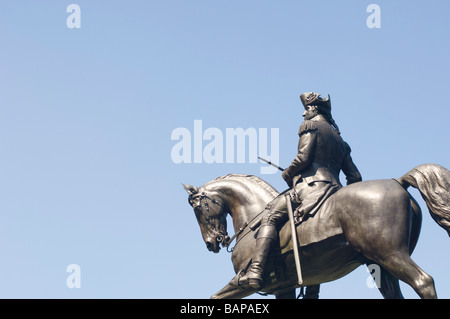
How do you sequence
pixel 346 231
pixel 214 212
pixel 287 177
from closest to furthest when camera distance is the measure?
pixel 346 231 → pixel 287 177 → pixel 214 212

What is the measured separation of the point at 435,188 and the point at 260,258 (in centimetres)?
314

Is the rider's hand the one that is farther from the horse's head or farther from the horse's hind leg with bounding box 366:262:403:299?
the horse's hind leg with bounding box 366:262:403:299

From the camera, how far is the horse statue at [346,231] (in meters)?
11.8

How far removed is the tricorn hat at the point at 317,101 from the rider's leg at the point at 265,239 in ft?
6.49

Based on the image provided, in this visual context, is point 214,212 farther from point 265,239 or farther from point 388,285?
point 388,285

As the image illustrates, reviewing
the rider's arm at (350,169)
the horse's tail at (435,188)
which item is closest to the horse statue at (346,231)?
the horse's tail at (435,188)

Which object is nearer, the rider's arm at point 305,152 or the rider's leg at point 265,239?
the rider's leg at point 265,239

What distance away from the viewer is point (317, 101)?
46.7ft

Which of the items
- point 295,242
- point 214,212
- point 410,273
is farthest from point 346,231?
point 214,212

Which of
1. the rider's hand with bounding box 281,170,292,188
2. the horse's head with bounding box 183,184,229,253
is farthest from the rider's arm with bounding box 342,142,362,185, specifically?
the horse's head with bounding box 183,184,229,253

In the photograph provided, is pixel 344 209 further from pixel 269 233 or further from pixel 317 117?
pixel 317 117

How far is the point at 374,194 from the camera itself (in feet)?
39.4

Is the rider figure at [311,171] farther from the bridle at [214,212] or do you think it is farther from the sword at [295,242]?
the bridle at [214,212]
